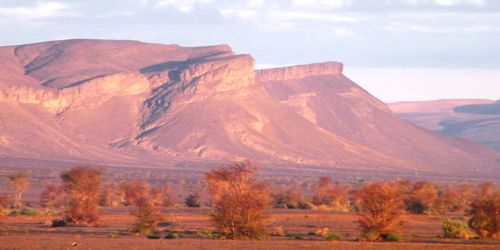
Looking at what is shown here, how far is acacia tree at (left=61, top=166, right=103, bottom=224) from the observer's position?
62281 mm

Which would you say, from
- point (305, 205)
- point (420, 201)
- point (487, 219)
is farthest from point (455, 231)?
point (305, 205)

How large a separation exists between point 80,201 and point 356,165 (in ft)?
447

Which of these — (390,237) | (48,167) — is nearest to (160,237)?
(390,237)

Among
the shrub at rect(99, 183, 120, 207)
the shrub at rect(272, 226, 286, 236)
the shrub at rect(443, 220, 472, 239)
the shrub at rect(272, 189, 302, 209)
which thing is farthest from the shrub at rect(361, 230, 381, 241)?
the shrub at rect(99, 183, 120, 207)

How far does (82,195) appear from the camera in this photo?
66.4 m

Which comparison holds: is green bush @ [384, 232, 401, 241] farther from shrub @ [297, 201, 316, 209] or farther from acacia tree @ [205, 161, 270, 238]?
shrub @ [297, 201, 316, 209]

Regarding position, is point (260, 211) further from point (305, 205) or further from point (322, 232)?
point (305, 205)

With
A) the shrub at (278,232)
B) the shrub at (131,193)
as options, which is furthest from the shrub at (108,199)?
the shrub at (278,232)

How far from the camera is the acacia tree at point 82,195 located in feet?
204

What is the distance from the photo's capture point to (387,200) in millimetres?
52781

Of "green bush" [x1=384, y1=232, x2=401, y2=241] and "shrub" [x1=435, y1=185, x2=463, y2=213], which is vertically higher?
"shrub" [x1=435, y1=185, x2=463, y2=213]

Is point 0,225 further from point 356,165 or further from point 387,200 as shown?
point 356,165

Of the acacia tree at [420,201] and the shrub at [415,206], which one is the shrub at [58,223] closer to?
the shrub at [415,206]

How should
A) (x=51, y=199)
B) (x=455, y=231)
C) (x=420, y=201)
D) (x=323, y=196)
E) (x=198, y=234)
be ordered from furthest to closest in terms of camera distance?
1. (x=323, y=196)
2. (x=51, y=199)
3. (x=420, y=201)
4. (x=455, y=231)
5. (x=198, y=234)
